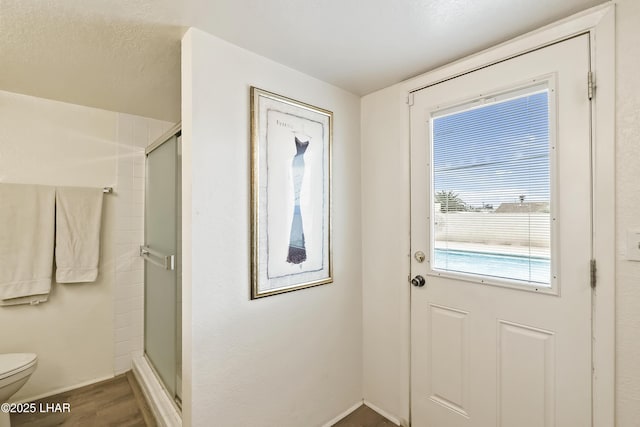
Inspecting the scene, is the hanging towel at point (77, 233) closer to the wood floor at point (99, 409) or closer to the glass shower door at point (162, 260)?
the glass shower door at point (162, 260)

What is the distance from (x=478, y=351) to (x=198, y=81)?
1937 mm

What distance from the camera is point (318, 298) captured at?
1.77 m

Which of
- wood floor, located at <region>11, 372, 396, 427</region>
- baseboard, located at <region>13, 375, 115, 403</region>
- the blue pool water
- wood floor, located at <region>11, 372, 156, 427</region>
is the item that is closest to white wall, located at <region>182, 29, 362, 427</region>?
wood floor, located at <region>11, 372, 396, 427</region>

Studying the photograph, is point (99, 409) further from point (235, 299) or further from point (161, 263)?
point (235, 299)

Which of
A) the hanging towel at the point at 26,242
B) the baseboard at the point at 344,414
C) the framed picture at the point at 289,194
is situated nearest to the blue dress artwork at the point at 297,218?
the framed picture at the point at 289,194

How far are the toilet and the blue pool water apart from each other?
7.97ft

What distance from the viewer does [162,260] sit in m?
1.94

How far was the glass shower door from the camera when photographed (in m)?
1.80

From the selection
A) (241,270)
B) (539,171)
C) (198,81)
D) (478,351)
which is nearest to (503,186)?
(539,171)

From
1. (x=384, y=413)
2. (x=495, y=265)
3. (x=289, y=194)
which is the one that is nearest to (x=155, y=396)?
(x=384, y=413)

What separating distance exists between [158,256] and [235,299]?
98 centimetres

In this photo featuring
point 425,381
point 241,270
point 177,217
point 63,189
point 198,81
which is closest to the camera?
point 198,81

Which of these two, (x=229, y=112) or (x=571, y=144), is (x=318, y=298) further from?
(x=571, y=144)

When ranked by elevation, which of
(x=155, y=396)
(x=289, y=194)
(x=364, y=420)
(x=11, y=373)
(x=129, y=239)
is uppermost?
(x=289, y=194)
